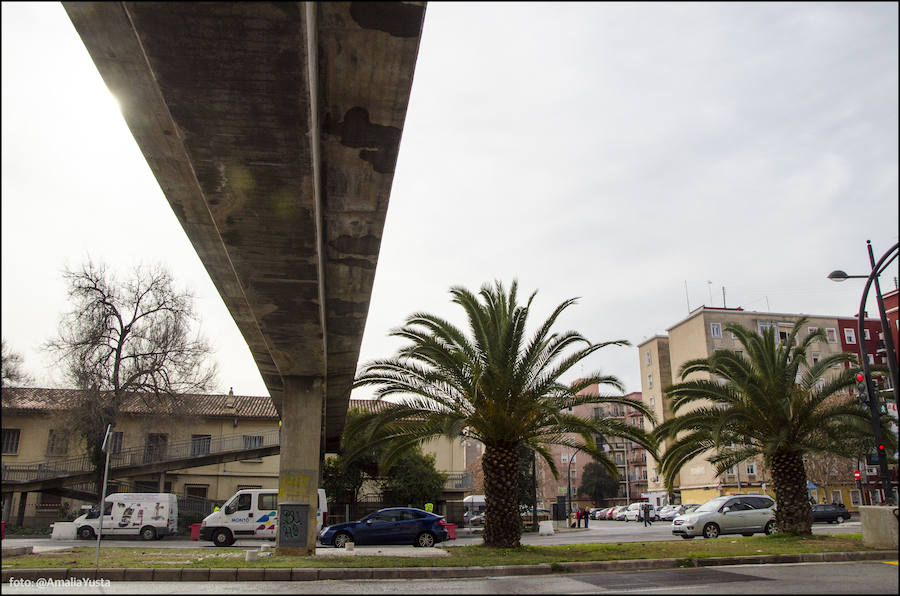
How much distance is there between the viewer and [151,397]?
34.6 metres

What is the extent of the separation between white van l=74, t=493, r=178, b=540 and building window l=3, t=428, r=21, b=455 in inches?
616

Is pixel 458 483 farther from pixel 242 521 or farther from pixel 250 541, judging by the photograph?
pixel 242 521

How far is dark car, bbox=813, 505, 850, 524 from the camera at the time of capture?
3578 cm

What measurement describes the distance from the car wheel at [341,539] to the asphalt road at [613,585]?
1081cm

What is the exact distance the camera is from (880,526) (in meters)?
13.6

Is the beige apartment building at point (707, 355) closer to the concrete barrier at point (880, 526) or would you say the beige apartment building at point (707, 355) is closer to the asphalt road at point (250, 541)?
the asphalt road at point (250, 541)

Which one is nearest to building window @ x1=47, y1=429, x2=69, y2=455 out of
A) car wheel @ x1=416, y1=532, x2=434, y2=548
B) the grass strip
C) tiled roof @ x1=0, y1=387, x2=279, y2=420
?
tiled roof @ x1=0, y1=387, x2=279, y2=420

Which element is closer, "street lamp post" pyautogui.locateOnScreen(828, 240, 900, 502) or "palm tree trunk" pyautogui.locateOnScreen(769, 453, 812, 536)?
"street lamp post" pyautogui.locateOnScreen(828, 240, 900, 502)

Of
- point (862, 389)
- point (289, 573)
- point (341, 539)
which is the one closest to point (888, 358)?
point (862, 389)

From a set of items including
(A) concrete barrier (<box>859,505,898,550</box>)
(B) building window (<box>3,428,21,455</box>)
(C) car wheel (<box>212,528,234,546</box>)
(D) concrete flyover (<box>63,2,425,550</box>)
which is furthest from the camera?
(B) building window (<box>3,428,21,455</box>)

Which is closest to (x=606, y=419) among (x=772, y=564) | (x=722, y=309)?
(x=772, y=564)

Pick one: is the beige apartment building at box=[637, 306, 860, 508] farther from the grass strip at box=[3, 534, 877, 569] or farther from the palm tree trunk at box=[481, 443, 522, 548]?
the palm tree trunk at box=[481, 443, 522, 548]

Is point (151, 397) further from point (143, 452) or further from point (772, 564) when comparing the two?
point (772, 564)

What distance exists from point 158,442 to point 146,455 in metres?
3.35
